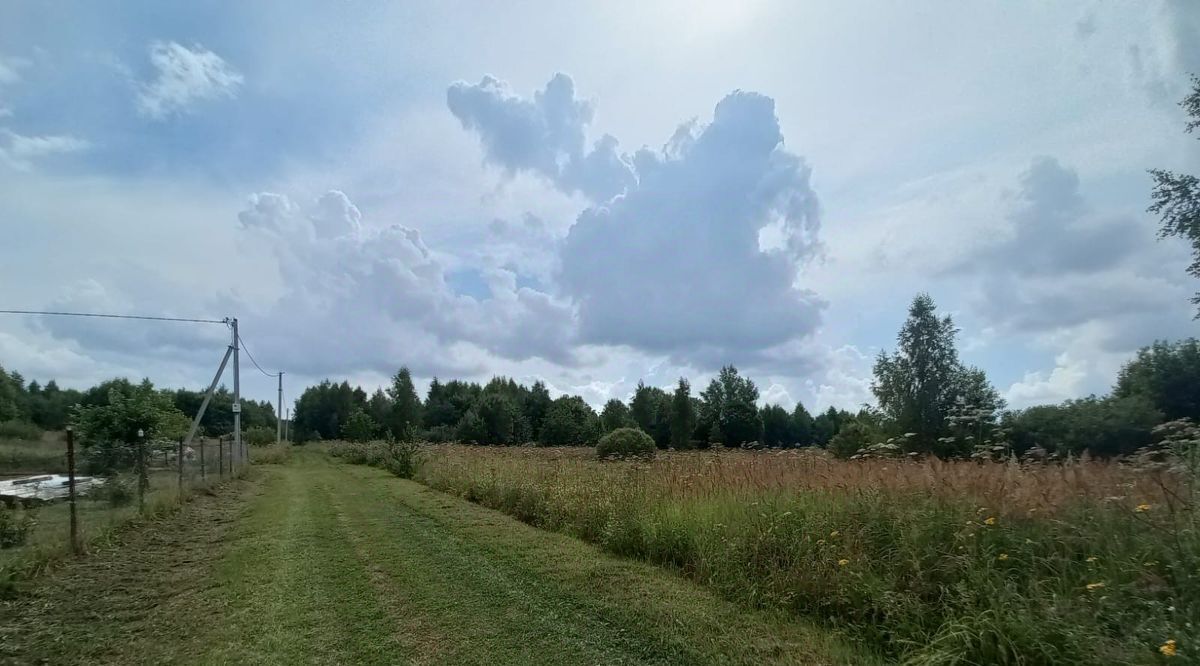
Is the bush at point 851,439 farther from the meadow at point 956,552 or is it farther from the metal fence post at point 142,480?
the metal fence post at point 142,480

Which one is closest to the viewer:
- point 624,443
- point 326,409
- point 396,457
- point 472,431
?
point 396,457

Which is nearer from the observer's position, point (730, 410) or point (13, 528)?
point (13, 528)

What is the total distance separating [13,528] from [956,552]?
455 inches

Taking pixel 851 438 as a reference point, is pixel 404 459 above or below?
below

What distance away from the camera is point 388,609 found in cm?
610

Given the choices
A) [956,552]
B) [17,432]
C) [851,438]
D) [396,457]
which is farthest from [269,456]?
[956,552]

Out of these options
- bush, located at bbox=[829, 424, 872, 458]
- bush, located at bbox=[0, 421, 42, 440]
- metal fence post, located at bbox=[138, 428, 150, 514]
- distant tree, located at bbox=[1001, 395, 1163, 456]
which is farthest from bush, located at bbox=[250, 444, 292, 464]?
distant tree, located at bbox=[1001, 395, 1163, 456]

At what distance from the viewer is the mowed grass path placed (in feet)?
16.3

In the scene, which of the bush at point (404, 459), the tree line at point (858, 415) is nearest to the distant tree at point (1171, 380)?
the tree line at point (858, 415)

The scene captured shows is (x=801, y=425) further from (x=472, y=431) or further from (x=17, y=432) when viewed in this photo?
(x=17, y=432)

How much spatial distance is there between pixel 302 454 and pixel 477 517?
4387cm

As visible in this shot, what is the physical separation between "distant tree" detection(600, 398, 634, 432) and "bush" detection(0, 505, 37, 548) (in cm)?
4532

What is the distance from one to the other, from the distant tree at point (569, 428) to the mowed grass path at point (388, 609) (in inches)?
1703

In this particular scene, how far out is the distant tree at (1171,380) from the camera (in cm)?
1698
